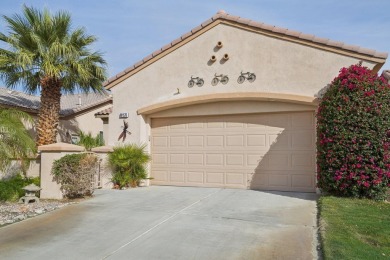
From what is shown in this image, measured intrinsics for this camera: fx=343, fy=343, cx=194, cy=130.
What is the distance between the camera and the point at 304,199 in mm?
9312

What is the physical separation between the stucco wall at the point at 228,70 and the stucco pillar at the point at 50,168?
3264 mm

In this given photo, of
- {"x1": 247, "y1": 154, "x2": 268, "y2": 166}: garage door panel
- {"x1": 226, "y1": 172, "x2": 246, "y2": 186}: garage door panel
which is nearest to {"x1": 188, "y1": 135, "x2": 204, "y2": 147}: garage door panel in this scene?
{"x1": 226, "y1": 172, "x2": 246, "y2": 186}: garage door panel

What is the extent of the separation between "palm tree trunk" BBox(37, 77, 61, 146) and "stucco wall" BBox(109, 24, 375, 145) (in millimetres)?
2892

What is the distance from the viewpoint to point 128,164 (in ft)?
39.5

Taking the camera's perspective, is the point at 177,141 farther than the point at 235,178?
Yes

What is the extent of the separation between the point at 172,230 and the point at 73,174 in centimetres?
453

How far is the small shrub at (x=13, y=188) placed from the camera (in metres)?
9.99

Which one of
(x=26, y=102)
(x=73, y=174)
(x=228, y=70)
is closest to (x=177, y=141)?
(x=228, y=70)

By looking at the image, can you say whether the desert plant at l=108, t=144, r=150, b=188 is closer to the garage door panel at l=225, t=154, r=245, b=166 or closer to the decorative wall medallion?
the decorative wall medallion

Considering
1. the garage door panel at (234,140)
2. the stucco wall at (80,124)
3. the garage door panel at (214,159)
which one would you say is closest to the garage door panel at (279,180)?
the garage door panel at (234,140)

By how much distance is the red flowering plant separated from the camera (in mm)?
8328

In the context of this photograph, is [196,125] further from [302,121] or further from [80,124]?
[80,124]

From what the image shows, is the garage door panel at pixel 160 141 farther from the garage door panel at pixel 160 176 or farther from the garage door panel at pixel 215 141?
the garage door panel at pixel 215 141

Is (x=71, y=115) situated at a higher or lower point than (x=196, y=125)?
higher
